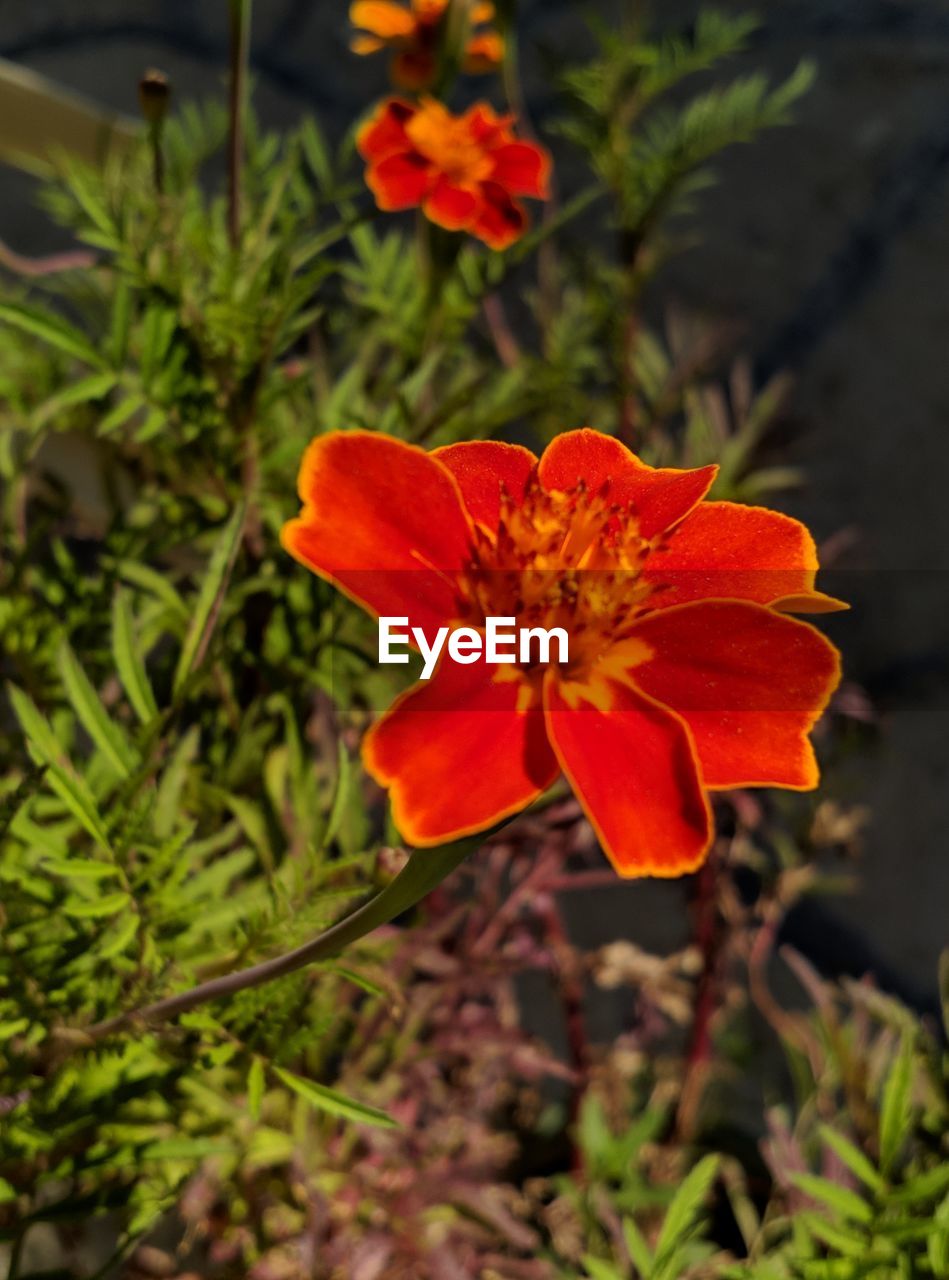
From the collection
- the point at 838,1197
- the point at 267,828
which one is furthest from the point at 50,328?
the point at 838,1197

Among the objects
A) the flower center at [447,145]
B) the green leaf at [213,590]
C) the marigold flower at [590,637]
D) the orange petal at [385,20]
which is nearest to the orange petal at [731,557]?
the marigold flower at [590,637]

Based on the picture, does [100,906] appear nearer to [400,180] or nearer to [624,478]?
[624,478]

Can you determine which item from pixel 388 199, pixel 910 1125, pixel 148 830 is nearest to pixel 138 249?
pixel 388 199

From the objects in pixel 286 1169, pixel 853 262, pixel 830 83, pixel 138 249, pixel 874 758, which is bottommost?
pixel 286 1169

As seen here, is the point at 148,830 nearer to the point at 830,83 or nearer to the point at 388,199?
Answer: the point at 388,199

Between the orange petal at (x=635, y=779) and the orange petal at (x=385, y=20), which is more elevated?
the orange petal at (x=385, y=20)

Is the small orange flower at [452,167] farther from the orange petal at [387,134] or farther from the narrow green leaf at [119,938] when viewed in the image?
the narrow green leaf at [119,938]

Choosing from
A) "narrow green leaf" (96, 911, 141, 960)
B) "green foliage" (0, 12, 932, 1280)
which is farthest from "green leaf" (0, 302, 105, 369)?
"narrow green leaf" (96, 911, 141, 960)
